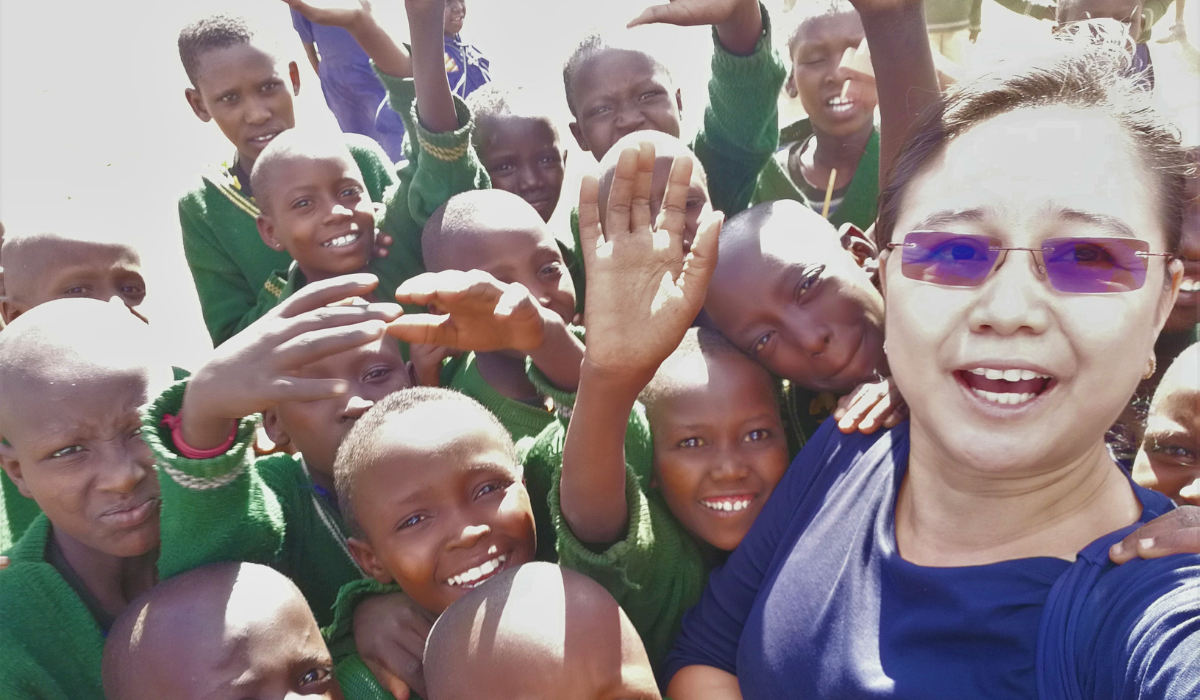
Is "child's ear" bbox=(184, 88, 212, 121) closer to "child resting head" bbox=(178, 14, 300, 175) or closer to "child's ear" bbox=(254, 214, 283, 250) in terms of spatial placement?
"child resting head" bbox=(178, 14, 300, 175)

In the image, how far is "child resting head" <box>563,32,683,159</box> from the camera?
11.7 ft

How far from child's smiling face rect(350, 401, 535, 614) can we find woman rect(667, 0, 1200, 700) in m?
0.65

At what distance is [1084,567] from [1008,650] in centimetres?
16

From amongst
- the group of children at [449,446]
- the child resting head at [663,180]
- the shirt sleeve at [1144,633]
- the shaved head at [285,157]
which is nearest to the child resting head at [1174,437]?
the group of children at [449,446]

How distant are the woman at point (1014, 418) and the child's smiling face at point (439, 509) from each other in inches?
25.5

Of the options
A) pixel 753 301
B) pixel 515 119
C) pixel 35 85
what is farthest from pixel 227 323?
pixel 35 85

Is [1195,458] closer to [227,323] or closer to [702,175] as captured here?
[702,175]

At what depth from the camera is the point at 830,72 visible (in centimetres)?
382

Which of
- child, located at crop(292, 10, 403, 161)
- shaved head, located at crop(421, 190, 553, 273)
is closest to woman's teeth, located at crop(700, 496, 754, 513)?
shaved head, located at crop(421, 190, 553, 273)

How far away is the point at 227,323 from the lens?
3.75 m

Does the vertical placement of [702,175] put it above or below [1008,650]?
above

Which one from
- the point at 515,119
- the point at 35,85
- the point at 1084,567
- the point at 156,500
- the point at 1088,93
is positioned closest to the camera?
the point at 1084,567

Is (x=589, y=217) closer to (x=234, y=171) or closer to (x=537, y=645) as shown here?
(x=537, y=645)

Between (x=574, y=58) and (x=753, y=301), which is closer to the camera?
(x=753, y=301)
